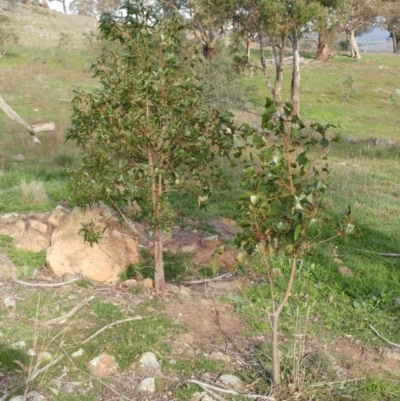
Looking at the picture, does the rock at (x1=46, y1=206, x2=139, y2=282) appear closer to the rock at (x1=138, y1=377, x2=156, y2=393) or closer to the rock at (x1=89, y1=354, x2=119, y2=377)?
the rock at (x1=89, y1=354, x2=119, y2=377)

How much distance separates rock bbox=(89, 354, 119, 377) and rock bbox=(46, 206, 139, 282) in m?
1.49

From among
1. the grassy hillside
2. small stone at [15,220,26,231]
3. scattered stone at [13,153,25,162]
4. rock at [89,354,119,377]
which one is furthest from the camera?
scattered stone at [13,153,25,162]

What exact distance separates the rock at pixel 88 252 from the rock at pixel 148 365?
154 cm

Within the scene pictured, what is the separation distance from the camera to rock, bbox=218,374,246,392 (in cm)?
334

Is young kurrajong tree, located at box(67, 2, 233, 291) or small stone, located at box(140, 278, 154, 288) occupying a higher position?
young kurrajong tree, located at box(67, 2, 233, 291)

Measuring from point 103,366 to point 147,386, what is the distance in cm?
37

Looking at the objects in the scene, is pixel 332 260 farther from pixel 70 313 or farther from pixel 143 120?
pixel 70 313

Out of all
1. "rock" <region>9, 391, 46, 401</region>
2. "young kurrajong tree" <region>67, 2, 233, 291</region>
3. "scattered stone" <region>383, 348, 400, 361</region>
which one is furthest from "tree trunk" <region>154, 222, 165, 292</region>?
"scattered stone" <region>383, 348, 400, 361</region>

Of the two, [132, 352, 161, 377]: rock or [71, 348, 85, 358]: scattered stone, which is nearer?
[132, 352, 161, 377]: rock

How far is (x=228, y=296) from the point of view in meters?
4.55

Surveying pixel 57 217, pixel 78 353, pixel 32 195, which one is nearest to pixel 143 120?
pixel 78 353

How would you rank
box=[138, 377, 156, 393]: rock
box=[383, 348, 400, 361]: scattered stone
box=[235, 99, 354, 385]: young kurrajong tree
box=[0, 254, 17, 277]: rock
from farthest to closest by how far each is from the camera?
box=[0, 254, 17, 277]: rock < box=[383, 348, 400, 361]: scattered stone < box=[138, 377, 156, 393]: rock < box=[235, 99, 354, 385]: young kurrajong tree

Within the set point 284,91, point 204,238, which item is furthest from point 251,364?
point 284,91

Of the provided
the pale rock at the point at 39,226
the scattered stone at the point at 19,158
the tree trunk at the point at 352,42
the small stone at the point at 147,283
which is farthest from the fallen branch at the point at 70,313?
the tree trunk at the point at 352,42
